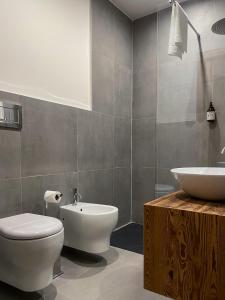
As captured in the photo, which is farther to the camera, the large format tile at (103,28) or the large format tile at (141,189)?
the large format tile at (141,189)

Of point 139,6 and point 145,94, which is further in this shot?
point 145,94

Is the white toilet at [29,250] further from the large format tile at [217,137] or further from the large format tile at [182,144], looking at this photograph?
the large format tile at [217,137]

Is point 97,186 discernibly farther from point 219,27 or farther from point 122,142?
point 219,27

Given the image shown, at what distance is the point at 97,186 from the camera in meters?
2.58

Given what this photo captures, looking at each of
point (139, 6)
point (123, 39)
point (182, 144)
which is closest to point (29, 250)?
point (182, 144)

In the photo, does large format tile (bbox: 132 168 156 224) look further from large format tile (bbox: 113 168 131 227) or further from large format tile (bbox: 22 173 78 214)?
large format tile (bbox: 22 173 78 214)

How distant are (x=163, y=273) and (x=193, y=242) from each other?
244 mm

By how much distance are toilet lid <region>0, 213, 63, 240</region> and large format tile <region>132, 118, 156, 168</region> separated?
165cm

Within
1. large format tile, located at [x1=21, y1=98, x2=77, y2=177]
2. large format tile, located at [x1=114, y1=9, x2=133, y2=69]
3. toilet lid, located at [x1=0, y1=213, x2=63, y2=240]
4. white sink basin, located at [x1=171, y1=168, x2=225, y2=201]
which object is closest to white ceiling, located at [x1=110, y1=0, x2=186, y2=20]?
large format tile, located at [x1=114, y1=9, x2=133, y2=69]

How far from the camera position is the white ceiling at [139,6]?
2703mm

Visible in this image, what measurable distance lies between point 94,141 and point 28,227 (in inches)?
50.0

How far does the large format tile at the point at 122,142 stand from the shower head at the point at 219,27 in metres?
1.32

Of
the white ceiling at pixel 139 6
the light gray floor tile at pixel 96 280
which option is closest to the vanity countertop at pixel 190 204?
the light gray floor tile at pixel 96 280

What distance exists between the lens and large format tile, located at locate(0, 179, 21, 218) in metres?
1.71
